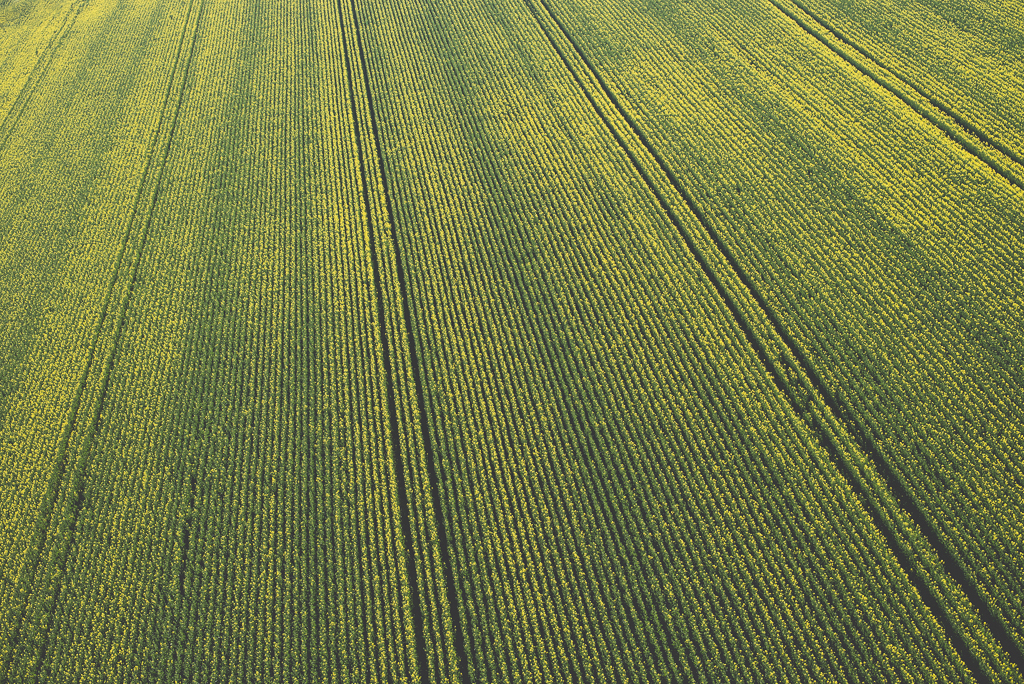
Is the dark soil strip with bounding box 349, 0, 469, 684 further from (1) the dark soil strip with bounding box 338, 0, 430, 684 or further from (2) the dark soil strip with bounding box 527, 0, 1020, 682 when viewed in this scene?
(2) the dark soil strip with bounding box 527, 0, 1020, 682

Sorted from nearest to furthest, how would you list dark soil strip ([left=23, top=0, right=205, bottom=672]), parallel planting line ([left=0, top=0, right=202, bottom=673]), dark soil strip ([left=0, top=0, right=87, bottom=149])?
parallel planting line ([left=0, top=0, right=202, bottom=673]) → dark soil strip ([left=23, top=0, right=205, bottom=672]) → dark soil strip ([left=0, top=0, right=87, bottom=149])

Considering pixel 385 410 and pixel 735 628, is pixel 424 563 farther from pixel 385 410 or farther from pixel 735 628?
pixel 735 628

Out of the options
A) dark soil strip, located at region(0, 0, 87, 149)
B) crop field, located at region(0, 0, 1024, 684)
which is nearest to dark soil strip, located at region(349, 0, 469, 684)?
crop field, located at region(0, 0, 1024, 684)

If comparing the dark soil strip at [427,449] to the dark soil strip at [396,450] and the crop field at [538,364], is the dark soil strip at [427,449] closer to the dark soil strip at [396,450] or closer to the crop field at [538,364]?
the crop field at [538,364]

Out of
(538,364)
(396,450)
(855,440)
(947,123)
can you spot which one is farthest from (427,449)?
(947,123)

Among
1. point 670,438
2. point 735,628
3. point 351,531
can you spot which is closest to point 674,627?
point 735,628

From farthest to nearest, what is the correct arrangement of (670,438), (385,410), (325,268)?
(325,268) → (385,410) → (670,438)
